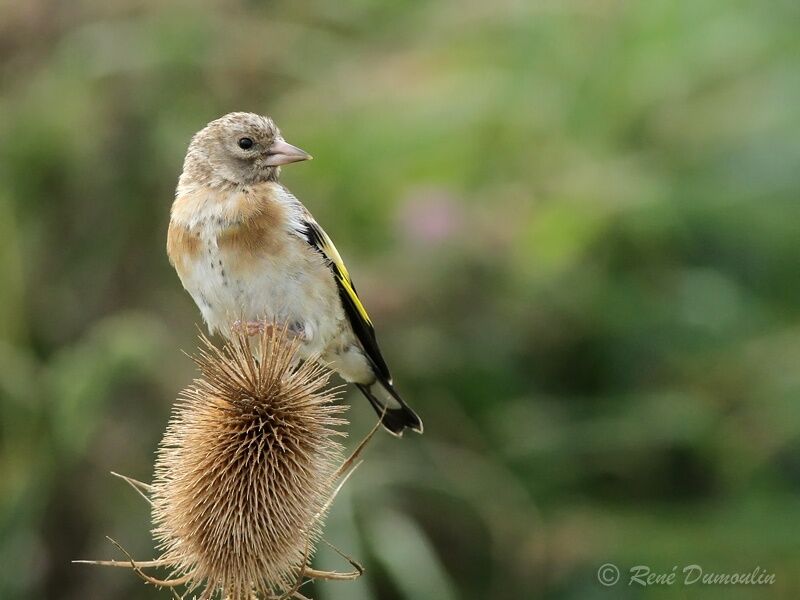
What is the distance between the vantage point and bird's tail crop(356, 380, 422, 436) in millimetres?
5270

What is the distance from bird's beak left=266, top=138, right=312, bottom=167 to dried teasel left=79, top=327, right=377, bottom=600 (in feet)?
4.45

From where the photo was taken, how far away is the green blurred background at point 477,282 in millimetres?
6918

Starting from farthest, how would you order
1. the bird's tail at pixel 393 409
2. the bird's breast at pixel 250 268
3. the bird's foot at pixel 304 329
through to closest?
the bird's tail at pixel 393 409 < the bird's foot at pixel 304 329 < the bird's breast at pixel 250 268

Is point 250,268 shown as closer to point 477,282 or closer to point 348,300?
point 348,300

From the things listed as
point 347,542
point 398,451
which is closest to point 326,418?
point 347,542

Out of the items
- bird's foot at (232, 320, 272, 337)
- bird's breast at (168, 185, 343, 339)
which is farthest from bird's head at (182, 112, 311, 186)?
bird's foot at (232, 320, 272, 337)

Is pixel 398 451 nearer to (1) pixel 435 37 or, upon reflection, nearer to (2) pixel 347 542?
(2) pixel 347 542

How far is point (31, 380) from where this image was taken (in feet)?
22.6

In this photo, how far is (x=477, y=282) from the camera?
790 centimetres

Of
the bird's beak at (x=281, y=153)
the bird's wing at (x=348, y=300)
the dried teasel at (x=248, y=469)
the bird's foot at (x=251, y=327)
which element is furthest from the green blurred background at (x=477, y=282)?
the dried teasel at (x=248, y=469)

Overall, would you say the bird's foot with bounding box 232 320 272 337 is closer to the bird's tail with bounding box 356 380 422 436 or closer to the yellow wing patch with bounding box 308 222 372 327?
the yellow wing patch with bounding box 308 222 372 327

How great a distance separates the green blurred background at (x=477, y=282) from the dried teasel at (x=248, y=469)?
2675 mm

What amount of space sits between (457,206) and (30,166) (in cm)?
290

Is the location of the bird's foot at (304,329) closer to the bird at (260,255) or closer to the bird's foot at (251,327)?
the bird at (260,255)
